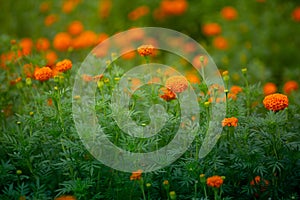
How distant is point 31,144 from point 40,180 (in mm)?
198

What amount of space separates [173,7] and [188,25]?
0.84 feet

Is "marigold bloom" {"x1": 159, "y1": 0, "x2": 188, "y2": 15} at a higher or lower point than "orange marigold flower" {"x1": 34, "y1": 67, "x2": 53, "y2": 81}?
higher

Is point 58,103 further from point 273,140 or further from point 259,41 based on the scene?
point 259,41

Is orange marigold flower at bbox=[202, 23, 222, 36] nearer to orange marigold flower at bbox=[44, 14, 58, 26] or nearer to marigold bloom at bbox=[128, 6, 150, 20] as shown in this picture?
marigold bloom at bbox=[128, 6, 150, 20]

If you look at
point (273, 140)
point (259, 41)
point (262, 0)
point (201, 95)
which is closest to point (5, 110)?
point (201, 95)

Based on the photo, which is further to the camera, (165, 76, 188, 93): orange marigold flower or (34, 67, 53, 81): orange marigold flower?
(34, 67, 53, 81): orange marigold flower

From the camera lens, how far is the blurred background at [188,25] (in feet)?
13.9

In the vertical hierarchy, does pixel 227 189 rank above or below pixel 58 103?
below

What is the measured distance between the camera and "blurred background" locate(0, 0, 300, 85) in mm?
4246

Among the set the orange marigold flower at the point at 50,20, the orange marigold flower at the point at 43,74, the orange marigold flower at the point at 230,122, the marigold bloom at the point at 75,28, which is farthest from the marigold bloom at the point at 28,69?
the orange marigold flower at the point at 50,20

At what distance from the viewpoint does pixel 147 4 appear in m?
5.11

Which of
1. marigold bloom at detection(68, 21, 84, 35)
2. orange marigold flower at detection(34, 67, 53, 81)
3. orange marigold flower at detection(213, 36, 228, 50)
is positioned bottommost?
orange marigold flower at detection(34, 67, 53, 81)

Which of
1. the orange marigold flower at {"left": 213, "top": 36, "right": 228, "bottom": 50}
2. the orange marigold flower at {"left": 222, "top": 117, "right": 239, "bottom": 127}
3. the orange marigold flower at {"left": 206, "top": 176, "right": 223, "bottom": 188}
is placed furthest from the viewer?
the orange marigold flower at {"left": 213, "top": 36, "right": 228, "bottom": 50}

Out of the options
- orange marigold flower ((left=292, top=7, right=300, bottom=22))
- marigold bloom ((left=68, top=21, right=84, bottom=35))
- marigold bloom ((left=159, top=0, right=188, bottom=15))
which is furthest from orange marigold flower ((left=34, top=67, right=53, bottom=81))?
orange marigold flower ((left=292, top=7, right=300, bottom=22))
